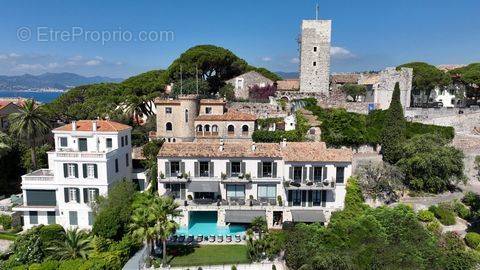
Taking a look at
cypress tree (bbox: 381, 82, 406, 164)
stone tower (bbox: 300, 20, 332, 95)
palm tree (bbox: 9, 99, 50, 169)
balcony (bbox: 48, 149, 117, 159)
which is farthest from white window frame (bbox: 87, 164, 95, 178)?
stone tower (bbox: 300, 20, 332, 95)

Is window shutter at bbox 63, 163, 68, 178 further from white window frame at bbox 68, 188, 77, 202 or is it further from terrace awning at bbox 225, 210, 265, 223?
terrace awning at bbox 225, 210, 265, 223

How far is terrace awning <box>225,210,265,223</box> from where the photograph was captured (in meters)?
32.9

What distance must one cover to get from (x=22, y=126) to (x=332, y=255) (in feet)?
114

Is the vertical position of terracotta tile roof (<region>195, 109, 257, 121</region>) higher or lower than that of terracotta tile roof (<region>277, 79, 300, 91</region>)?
lower

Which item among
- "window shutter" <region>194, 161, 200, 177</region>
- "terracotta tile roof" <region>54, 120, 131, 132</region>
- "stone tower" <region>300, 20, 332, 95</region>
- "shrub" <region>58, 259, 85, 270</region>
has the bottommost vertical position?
"shrub" <region>58, 259, 85, 270</region>

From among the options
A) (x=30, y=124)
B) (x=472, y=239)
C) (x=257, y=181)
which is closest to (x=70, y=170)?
(x=30, y=124)

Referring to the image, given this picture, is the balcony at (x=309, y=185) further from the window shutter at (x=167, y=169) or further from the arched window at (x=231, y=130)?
the arched window at (x=231, y=130)

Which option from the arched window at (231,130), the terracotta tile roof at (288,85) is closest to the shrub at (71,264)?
the arched window at (231,130)

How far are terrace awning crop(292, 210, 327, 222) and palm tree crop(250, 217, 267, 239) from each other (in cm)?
322

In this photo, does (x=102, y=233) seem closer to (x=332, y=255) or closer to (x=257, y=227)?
(x=257, y=227)

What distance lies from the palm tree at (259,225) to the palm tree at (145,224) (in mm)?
8987

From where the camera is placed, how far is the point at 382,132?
46188 millimetres

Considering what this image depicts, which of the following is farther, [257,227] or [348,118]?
[348,118]

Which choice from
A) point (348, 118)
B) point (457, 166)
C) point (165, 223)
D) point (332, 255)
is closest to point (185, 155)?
point (165, 223)
